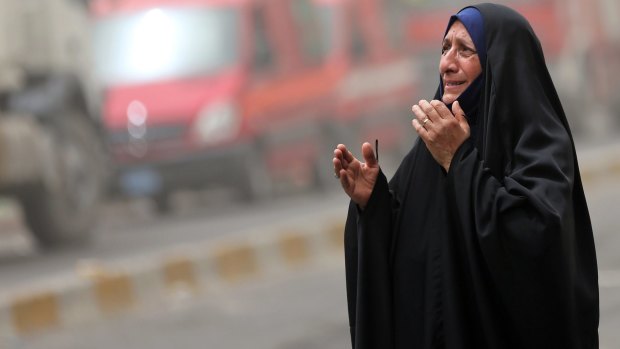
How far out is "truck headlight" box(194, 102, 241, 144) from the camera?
14445 mm

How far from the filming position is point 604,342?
655cm

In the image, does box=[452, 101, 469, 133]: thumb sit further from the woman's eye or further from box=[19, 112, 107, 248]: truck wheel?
box=[19, 112, 107, 248]: truck wheel

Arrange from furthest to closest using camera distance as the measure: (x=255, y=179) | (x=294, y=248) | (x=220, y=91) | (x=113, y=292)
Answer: (x=255, y=179)
(x=220, y=91)
(x=294, y=248)
(x=113, y=292)

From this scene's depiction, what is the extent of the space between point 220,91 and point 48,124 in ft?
9.67

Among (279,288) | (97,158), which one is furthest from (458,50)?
(97,158)

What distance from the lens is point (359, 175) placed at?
3.00 m

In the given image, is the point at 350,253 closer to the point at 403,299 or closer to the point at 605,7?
the point at 403,299

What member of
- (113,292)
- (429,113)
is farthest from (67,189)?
(429,113)

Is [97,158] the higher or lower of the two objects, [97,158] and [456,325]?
the lower

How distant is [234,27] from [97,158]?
2.58 m

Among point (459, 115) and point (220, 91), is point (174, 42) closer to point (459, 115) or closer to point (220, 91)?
point (220, 91)

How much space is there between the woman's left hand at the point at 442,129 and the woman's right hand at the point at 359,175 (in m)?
0.12

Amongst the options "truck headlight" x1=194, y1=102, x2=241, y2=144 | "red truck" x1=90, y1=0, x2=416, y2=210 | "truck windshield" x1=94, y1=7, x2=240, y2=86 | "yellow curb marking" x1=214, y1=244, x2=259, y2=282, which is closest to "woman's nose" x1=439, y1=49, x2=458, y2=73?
"yellow curb marking" x1=214, y1=244, x2=259, y2=282

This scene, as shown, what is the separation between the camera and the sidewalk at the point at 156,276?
8852 millimetres
